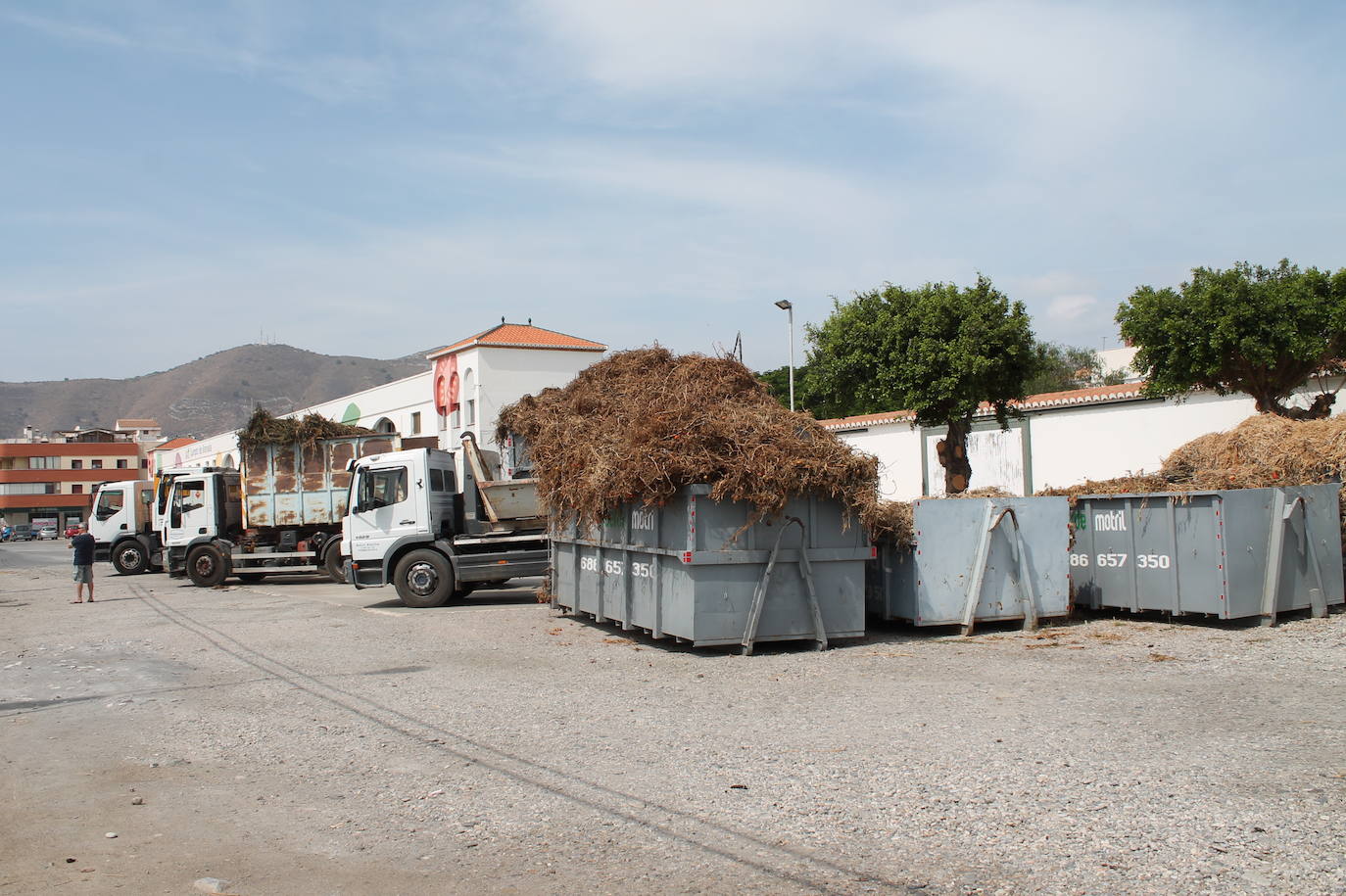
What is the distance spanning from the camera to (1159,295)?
2455 centimetres

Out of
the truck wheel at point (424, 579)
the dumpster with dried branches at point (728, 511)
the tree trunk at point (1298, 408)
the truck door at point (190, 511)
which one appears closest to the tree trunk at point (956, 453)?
the tree trunk at point (1298, 408)

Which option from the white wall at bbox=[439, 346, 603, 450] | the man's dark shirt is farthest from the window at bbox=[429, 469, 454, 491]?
the white wall at bbox=[439, 346, 603, 450]

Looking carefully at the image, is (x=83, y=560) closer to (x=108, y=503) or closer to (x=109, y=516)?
(x=109, y=516)

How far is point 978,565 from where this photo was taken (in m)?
12.2

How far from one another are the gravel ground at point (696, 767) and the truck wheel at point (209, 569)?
37.6ft

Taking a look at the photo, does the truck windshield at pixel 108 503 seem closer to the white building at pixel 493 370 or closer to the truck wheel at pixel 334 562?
the truck wheel at pixel 334 562

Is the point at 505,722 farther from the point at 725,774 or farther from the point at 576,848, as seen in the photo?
the point at 576,848

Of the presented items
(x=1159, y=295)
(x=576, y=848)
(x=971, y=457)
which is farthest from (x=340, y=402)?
(x=576, y=848)

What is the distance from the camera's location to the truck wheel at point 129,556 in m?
28.2

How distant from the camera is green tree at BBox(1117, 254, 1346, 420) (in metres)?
22.6

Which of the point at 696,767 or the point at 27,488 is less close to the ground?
the point at 27,488

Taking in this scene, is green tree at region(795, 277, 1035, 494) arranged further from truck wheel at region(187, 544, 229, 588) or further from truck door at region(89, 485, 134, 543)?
truck door at region(89, 485, 134, 543)

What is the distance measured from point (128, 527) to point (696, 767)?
26827 millimetres

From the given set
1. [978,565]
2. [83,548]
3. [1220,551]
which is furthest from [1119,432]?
[83,548]
